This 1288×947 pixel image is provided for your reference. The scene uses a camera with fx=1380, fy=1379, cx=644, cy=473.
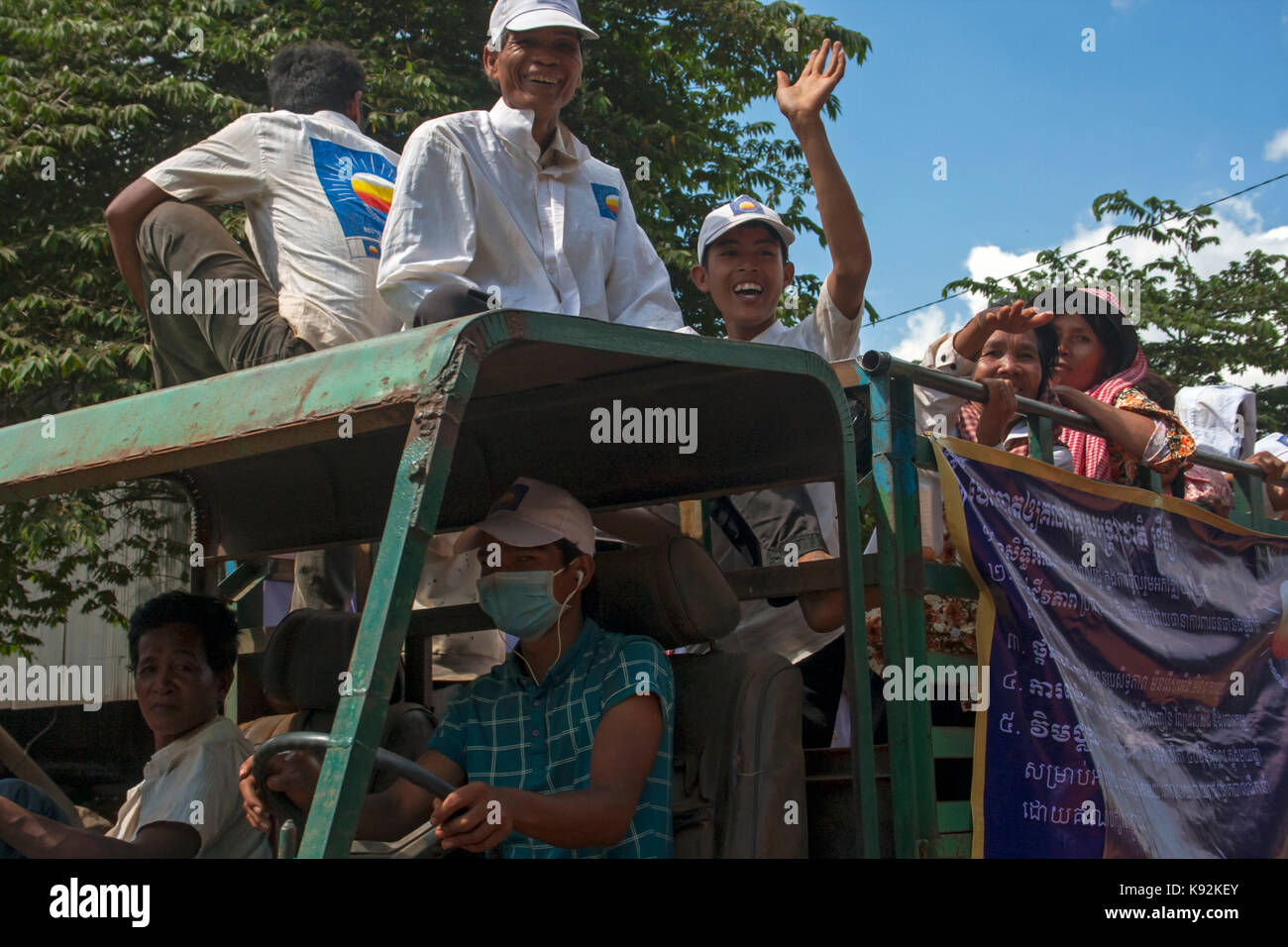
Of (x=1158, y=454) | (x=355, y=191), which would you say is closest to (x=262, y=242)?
(x=355, y=191)

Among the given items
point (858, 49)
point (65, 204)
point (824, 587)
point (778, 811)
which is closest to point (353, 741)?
point (778, 811)

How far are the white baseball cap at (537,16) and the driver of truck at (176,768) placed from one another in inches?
72.1

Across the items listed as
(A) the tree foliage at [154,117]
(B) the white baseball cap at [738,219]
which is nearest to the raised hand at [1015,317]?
(B) the white baseball cap at [738,219]

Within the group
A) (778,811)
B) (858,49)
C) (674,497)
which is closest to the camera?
(778,811)

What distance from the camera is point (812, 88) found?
4.11m

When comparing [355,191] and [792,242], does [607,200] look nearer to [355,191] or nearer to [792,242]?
[792,242]

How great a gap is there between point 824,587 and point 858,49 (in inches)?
393

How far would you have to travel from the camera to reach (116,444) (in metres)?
2.71

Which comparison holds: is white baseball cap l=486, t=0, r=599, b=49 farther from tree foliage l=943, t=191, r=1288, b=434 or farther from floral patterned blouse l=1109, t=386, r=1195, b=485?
tree foliage l=943, t=191, r=1288, b=434

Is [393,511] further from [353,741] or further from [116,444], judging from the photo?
[116,444]

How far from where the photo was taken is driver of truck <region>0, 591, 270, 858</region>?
9.31 feet

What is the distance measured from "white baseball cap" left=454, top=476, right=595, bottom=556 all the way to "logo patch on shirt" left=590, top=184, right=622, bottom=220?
131 centimetres

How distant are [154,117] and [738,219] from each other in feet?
24.3

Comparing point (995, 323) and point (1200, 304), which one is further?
point (1200, 304)
